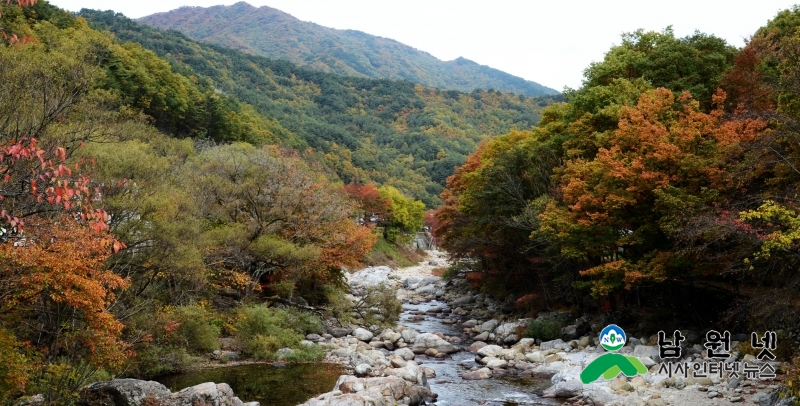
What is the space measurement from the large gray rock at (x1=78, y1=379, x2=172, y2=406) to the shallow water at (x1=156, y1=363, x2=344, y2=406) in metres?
2.38

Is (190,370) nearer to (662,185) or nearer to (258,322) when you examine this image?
(258,322)

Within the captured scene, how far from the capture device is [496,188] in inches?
1184

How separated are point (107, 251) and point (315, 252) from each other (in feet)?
38.7

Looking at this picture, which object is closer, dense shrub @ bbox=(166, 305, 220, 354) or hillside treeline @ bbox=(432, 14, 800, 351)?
hillside treeline @ bbox=(432, 14, 800, 351)

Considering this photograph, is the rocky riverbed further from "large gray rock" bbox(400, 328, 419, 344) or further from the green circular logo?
the green circular logo

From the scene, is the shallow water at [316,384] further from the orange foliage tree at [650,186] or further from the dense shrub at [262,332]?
the orange foliage tree at [650,186]

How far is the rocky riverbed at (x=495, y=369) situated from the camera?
1523 centimetres

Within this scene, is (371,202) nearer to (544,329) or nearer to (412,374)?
(544,329)

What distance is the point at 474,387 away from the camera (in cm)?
1872

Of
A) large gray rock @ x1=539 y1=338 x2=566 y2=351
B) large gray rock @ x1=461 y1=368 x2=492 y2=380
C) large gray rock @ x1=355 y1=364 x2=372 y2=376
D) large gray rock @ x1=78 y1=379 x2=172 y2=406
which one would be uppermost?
large gray rock @ x1=78 y1=379 x2=172 y2=406

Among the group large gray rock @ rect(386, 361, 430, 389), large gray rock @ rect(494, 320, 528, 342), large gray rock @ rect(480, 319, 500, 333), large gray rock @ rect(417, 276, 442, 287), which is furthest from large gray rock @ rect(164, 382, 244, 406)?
large gray rock @ rect(417, 276, 442, 287)

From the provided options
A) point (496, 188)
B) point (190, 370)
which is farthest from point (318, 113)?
point (190, 370)

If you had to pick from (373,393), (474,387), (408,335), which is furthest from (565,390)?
(408,335)

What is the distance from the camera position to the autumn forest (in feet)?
40.4
